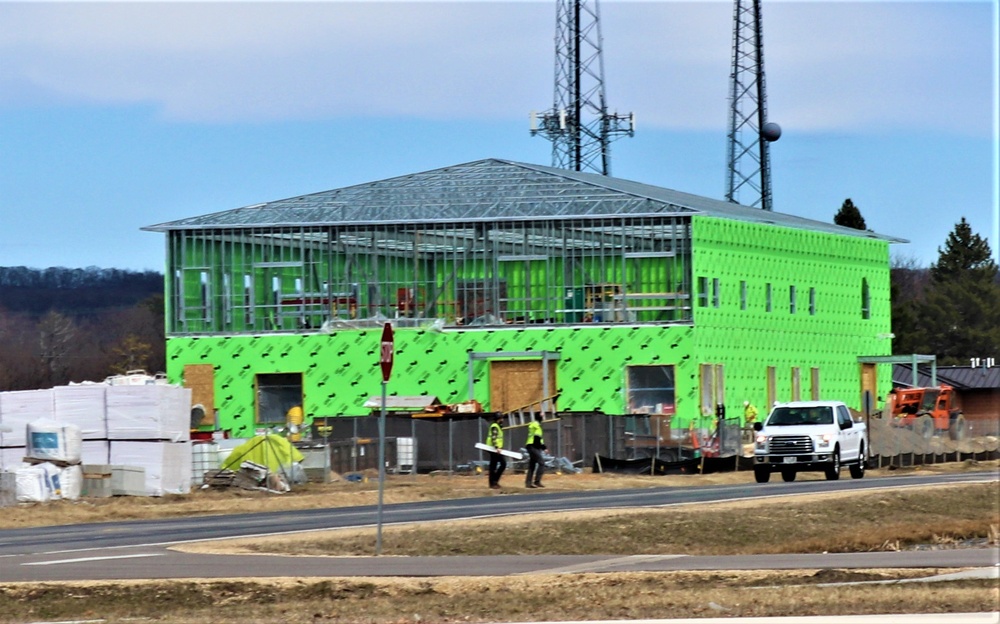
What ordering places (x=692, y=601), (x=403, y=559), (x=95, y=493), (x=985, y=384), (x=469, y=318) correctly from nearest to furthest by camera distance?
1. (x=692, y=601)
2. (x=403, y=559)
3. (x=95, y=493)
4. (x=469, y=318)
5. (x=985, y=384)

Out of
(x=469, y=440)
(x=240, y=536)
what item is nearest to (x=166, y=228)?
(x=469, y=440)

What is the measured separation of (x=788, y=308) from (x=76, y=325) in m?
69.8

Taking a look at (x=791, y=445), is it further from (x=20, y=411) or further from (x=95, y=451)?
(x=20, y=411)

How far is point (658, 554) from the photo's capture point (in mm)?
25750

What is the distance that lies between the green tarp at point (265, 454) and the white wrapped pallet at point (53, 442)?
4.53 m

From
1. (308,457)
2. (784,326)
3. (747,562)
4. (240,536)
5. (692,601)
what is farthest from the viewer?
(784,326)

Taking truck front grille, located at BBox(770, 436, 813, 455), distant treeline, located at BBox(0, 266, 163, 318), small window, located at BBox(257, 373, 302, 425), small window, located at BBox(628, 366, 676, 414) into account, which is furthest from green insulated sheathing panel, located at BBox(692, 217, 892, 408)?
distant treeline, located at BBox(0, 266, 163, 318)

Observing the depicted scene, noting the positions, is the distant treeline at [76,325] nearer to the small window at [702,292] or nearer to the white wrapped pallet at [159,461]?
the small window at [702,292]

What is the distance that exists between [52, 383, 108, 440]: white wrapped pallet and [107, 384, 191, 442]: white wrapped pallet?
0.19 metres

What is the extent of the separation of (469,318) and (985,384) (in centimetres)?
4030

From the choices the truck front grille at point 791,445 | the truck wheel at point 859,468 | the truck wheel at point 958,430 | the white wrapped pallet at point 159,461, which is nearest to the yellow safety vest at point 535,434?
the truck front grille at point 791,445

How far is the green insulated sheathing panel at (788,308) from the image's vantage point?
65.2 m

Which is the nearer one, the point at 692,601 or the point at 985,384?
the point at 692,601

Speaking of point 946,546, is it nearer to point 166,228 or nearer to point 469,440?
point 469,440
